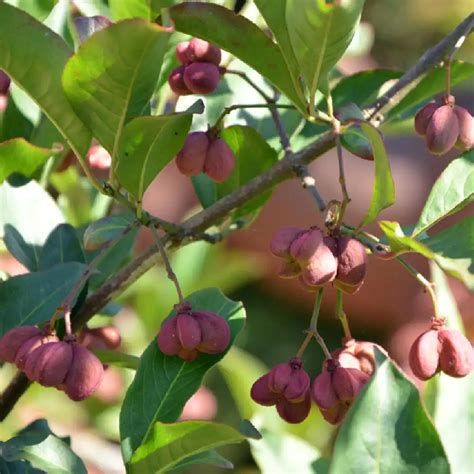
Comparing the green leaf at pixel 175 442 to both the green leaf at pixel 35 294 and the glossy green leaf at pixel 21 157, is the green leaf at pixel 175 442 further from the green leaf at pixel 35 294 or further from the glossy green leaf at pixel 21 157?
the glossy green leaf at pixel 21 157

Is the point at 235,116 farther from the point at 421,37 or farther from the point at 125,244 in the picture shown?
the point at 421,37

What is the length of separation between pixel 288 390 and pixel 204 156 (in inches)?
8.0

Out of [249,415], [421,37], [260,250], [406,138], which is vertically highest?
[421,37]

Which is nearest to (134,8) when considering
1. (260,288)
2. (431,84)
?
(431,84)

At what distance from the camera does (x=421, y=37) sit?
5035mm

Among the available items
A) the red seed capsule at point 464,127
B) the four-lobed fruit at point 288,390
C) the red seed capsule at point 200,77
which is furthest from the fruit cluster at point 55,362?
the red seed capsule at point 464,127

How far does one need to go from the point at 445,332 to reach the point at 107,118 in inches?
11.8

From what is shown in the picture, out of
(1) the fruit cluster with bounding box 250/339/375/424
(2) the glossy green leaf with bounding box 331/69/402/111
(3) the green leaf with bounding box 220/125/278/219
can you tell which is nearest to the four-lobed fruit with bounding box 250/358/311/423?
(1) the fruit cluster with bounding box 250/339/375/424

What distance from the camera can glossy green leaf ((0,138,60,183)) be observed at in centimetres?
98

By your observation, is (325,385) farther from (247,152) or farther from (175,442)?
(247,152)

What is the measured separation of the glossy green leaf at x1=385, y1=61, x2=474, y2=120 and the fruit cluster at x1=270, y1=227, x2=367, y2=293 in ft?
0.93

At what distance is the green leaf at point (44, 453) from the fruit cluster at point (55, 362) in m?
0.06

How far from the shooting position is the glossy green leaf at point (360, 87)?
107cm

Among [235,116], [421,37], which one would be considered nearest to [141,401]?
[235,116]
